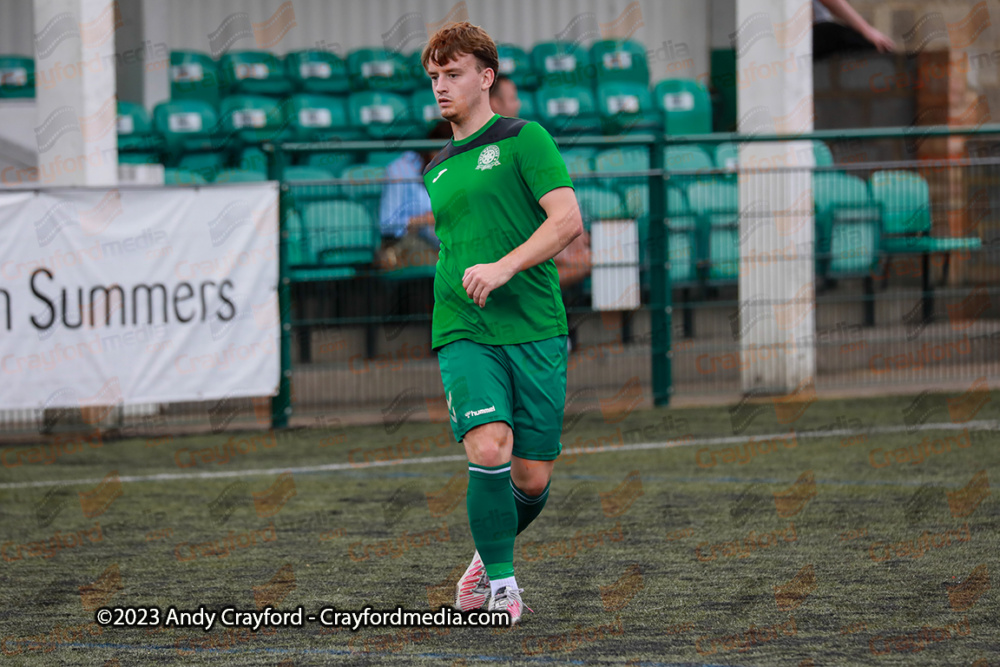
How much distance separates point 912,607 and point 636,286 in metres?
6.24

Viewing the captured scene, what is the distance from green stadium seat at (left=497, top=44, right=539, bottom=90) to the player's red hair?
502 inches

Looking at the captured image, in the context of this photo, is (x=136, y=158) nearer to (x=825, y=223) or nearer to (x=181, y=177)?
(x=181, y=177)

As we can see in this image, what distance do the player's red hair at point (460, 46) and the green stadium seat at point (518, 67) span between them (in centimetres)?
1276

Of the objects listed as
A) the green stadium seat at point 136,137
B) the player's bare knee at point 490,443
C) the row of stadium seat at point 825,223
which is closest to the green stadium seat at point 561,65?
the green stadium seat at point 136,137

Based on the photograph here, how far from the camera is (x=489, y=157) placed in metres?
4.47

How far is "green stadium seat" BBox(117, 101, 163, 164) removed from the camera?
15.0 metres

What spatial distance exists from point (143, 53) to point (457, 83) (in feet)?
41.7

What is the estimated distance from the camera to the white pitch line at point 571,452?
812 centimetres

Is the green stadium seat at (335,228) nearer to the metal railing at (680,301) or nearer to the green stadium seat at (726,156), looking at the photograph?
the metal railing at (680,301)

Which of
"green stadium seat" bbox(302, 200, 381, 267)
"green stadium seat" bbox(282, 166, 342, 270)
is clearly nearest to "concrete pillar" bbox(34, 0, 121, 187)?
"green stadium seat" bbox(282, 166, 342, 270)

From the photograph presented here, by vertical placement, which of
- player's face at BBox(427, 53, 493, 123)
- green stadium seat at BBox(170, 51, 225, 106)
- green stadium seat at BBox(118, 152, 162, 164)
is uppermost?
green stadium seat at BBox(170, 51, 225, 106)

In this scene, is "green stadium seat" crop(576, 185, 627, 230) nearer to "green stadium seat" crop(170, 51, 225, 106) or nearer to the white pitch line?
the white pitch line

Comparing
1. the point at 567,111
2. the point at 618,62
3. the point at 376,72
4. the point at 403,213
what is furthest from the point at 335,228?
the point at 618,62

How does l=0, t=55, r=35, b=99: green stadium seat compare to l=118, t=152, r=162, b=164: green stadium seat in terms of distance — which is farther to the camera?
l=0, t=55, r=35, b=99: green stadium seat
